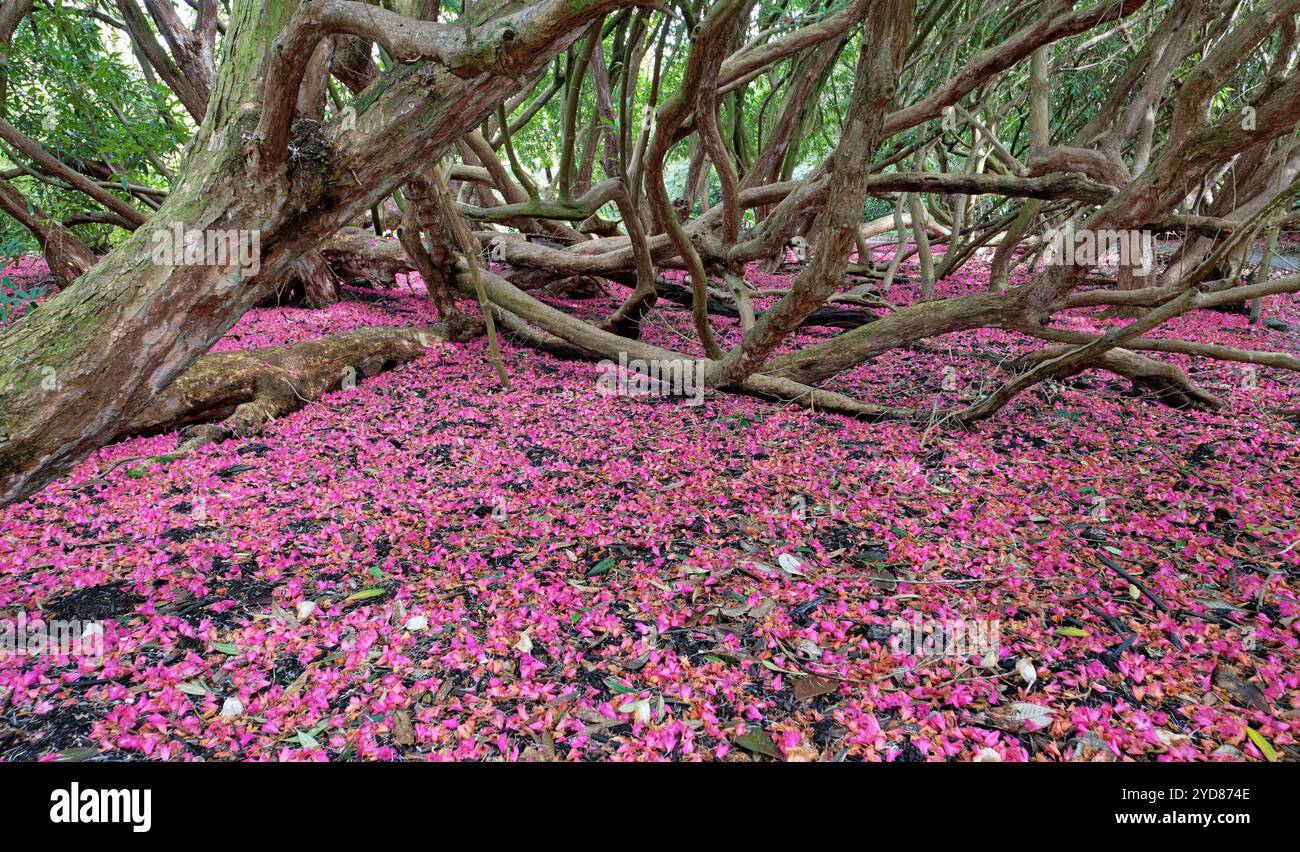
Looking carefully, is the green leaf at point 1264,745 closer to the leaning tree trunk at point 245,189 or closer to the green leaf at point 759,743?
the green leaf at point 759,743

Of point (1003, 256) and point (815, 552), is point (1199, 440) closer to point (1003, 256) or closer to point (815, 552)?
point (815, 552)

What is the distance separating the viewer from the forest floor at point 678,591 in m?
1.69

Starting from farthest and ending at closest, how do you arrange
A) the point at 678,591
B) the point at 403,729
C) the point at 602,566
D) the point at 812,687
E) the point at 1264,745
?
the point at 602,566, the point at 678,591, the point at 812,687, the point at 403,729, the point at 1264,745

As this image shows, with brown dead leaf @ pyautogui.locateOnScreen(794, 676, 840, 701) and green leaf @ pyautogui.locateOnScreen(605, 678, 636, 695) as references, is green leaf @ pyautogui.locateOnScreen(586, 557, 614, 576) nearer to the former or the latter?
green leaf @ pyautogui.locateOnScreen(605, 678, 636, 695)

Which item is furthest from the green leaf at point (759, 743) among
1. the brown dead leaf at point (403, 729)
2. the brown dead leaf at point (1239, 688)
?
the brown dead leaf at point (1239, 688)

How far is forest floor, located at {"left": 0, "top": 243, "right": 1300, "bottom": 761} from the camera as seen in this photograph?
1.69 m

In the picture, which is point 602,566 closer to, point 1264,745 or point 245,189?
point 245,189

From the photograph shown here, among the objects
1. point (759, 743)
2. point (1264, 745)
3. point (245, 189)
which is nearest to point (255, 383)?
point (245, 189)

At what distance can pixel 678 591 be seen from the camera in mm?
2357

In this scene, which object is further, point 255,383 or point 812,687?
point 255,383

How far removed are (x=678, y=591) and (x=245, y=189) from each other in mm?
1986

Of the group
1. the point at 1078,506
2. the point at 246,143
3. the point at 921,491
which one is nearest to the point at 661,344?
the point at 921,491

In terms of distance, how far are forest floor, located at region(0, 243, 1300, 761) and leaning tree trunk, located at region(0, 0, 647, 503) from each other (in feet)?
2.55

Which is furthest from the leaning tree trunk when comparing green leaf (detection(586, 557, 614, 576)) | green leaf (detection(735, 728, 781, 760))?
green leaf (detection(735, 728, 781, 760))
